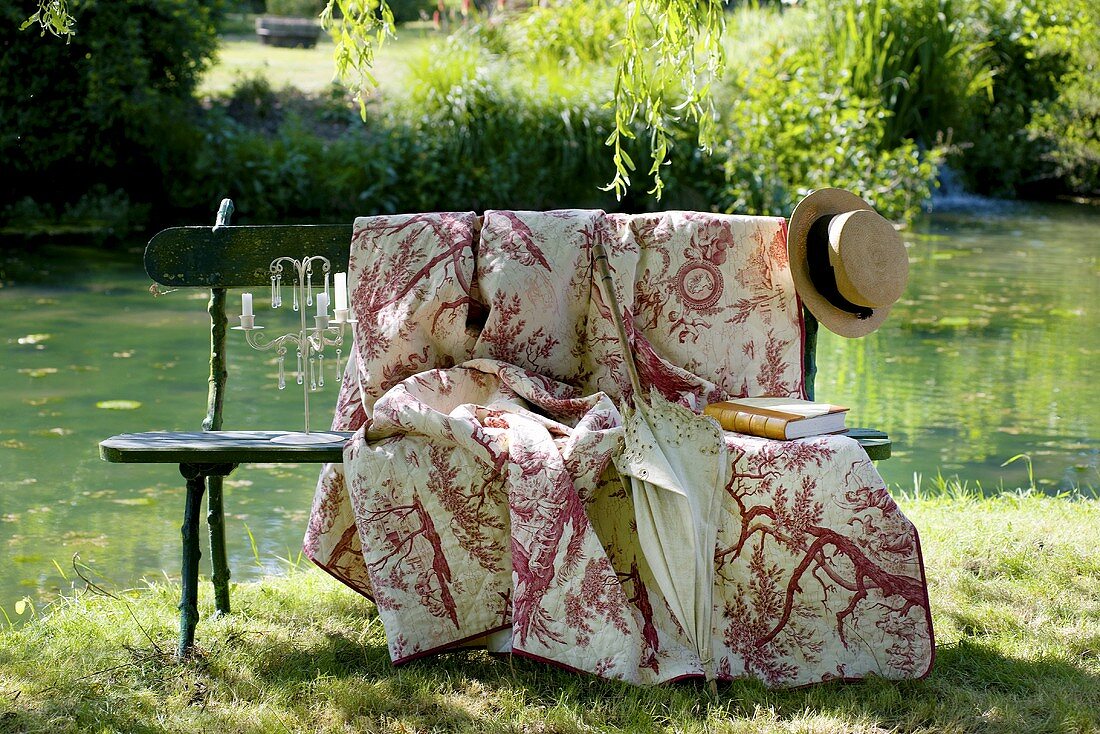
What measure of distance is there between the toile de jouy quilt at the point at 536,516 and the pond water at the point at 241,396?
1050 mm

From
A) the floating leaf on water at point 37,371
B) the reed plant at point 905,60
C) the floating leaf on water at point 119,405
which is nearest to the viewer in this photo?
the floating leaf on water at point 119,405

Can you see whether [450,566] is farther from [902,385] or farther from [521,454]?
[902,385]

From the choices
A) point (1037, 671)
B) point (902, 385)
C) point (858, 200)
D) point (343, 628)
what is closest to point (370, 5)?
point (858, 200)

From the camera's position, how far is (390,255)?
10.3 ft

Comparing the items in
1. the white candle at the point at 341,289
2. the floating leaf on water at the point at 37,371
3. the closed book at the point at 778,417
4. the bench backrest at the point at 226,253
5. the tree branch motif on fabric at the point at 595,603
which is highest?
the bench backrest at the point at 226,253

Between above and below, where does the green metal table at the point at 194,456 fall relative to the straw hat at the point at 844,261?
below

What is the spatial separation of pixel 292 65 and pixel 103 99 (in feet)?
13.3

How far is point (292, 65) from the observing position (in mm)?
13773

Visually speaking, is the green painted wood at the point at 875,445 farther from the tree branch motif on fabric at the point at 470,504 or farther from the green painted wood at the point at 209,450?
the green painted wood at the point at 209,450

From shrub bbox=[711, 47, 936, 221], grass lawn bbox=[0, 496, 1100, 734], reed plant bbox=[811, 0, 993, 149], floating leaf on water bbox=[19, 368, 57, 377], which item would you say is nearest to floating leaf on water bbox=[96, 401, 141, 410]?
floating leaf on water bbox=[19, 368, 57, 377]

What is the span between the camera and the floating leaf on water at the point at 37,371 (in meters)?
5.96

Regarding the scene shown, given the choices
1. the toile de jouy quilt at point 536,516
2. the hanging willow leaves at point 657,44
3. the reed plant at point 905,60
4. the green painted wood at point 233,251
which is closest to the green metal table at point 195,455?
the toile de jouy quilt at point 536,516

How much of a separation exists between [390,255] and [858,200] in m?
1.26

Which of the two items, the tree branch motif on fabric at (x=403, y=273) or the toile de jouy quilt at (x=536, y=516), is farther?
the tree branch motif on fabric at (x=403, y=273)
